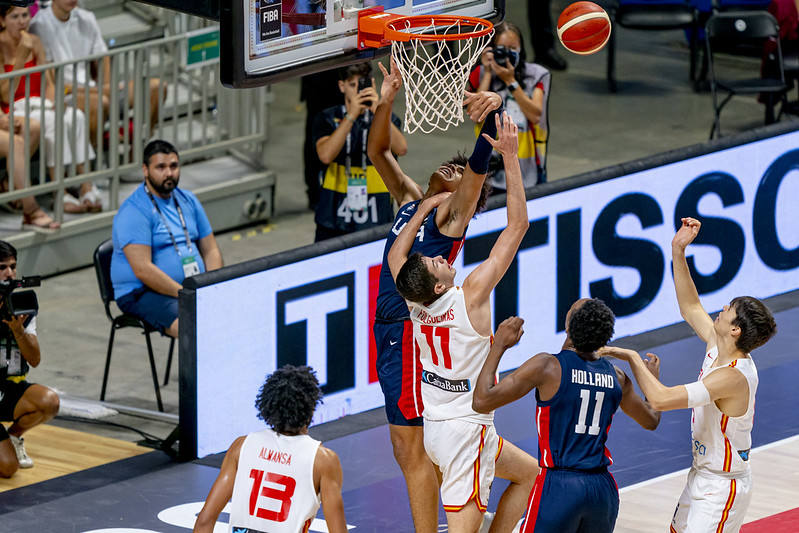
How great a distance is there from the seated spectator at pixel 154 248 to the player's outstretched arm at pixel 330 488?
155 inches

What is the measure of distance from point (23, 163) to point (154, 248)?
2.75 m

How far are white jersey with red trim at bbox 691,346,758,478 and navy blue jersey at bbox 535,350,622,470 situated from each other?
56cm

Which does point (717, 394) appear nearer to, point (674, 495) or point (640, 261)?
point (674, 495)

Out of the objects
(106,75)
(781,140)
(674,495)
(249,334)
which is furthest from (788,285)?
(106,75)

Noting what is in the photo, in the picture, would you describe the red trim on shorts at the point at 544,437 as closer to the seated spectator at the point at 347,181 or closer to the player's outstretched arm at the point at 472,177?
the player's outstretched arm at the point at 472,177

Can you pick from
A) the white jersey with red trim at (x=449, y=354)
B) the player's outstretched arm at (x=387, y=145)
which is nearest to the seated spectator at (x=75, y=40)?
the player's outstretched arm at (x=387, y=145)

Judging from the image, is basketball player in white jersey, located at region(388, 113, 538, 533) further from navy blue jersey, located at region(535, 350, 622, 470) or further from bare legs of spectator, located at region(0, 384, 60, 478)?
bare legs of spectator, located at region(0, 384, 60, 478)

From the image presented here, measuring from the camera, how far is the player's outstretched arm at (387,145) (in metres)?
8.55

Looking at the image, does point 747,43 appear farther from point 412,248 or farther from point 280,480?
point 280,480

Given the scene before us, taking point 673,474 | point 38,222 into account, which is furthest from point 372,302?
point 38,222

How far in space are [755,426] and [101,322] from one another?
487 centimetres

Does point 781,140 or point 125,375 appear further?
point 781,140

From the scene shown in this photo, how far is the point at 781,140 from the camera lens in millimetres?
12297

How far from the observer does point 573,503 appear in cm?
698
